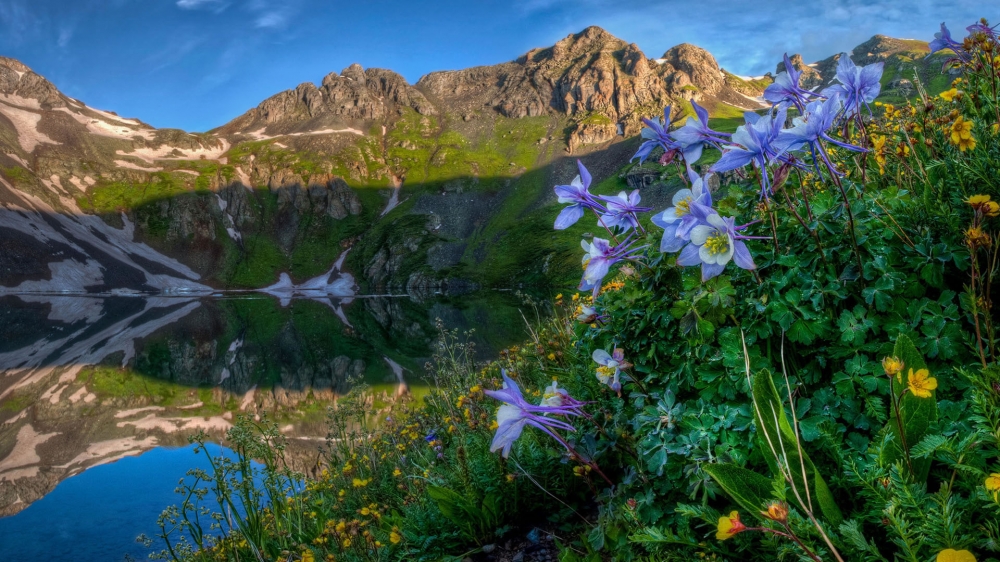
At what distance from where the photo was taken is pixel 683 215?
245cm

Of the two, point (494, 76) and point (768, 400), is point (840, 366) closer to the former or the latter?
point (768, 400)

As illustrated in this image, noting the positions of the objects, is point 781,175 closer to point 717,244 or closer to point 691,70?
point 717,244

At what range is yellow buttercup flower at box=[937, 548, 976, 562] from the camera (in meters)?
1.23

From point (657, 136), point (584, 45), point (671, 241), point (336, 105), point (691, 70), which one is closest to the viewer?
point (671, 241)

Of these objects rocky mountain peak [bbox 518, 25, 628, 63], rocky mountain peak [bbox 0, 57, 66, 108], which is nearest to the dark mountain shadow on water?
rocky mountain peak [bbox 0, 57, 66, 108]

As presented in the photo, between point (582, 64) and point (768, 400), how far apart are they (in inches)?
7491

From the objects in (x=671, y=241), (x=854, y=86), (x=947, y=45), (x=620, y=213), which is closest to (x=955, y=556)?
(x=671, y=241)

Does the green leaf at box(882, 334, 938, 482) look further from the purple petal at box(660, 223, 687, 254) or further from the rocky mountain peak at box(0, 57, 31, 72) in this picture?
the rocky mountain peak at box(0, 57, 31, 72)

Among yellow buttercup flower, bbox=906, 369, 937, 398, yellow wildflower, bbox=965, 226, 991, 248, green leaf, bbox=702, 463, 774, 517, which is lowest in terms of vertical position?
green leaf, bbox=702, 463, 774, 517

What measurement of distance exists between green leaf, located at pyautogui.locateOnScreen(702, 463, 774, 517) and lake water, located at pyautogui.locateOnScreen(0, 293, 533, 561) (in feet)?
18.2

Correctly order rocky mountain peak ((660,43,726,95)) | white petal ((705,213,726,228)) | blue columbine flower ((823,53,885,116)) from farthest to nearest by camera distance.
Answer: rocky mountain peak ((660,43,726,95))
blue columbine flower ((823,53,885,116))
white petal ((705,213,726,228))

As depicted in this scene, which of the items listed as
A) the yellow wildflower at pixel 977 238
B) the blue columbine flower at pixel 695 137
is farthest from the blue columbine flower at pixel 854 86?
the yellow wildflower at pixel 977 238

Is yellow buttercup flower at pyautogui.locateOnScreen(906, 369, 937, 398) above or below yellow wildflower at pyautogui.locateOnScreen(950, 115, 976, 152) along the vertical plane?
below

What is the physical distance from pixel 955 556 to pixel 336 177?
156973 millimetres
